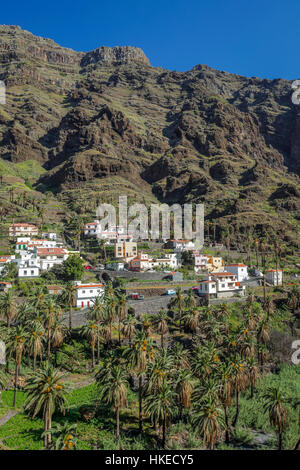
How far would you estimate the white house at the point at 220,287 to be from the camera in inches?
3265

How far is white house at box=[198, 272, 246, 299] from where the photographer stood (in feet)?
272

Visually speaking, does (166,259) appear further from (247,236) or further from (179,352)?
(179,352)

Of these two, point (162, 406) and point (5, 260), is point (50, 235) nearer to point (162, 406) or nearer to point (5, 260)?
point (5, 260)

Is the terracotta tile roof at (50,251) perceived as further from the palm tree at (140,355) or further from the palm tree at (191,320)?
the palm tree at (140,355)

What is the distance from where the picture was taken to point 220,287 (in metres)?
85.2

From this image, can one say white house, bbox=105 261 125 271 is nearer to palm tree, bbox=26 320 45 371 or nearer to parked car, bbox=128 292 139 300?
parked car, bbox=128 292 139 300

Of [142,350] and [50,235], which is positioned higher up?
[50,235]

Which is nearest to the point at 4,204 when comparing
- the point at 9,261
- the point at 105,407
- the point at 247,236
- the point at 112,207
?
the point at 112,207

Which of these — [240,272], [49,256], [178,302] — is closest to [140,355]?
[178,302]

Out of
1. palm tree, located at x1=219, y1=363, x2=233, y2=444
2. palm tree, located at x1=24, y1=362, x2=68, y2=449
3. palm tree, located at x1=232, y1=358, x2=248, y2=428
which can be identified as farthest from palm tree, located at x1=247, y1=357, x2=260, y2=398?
palm tree, located at x1=24, y1=362, x2=68, y2=449

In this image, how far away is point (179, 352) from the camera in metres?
49.0
